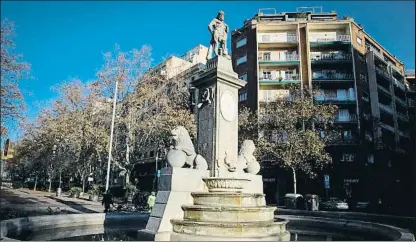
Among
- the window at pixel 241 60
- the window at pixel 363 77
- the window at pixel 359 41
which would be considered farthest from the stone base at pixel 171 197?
the window at pixel 359 41

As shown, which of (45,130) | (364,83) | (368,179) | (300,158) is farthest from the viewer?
(364,83)

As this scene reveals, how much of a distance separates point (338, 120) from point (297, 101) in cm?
1267

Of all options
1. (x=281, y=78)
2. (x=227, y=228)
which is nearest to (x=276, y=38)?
(x=281, y=78)

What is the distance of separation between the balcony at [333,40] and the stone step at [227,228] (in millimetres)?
39051

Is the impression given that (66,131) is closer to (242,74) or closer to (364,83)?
(242,74)

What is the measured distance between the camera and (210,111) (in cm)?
1099

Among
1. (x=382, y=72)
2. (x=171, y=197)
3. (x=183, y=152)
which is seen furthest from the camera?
(x=382, y=72)

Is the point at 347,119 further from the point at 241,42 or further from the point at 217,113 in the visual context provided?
the point at 217,113

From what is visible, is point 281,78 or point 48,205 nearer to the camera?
point 48,205

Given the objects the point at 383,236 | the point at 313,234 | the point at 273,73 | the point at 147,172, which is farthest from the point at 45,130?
the point at 383,236

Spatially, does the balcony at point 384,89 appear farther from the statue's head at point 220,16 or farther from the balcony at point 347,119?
the statue's head at point 220,16

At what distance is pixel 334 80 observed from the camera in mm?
41656

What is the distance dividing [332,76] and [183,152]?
37.3m

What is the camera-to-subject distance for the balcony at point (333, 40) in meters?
42.6
